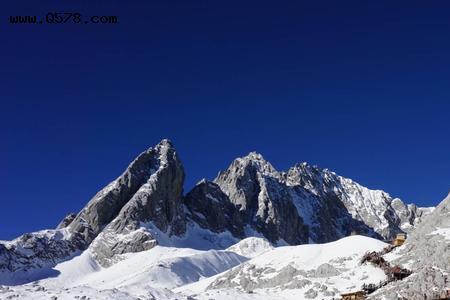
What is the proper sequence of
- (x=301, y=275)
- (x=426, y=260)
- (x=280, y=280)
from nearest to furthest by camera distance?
1. (x=426, y=260)
2. (x=301, y=275)
3. (x=280, y=280)

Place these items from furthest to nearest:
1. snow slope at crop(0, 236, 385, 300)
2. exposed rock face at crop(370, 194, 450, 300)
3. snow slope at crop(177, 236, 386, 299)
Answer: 1. snow slope at crop(177, 236, 386, 299)
2. snow slope at crop(0, 236, 385, 300)
3. exposed rock face at crop(370, 194, 450, 300)

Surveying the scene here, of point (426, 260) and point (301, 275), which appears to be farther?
point (301, 275)

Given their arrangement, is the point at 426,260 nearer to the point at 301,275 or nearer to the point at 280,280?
the point at 301,275

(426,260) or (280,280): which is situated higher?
(280,280)

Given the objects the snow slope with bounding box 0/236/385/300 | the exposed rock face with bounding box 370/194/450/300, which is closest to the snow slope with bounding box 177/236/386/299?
the snow slope with bounding box 0/236/385/300

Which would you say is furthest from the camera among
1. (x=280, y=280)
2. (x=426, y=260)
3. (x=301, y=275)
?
(x=280, y=280)

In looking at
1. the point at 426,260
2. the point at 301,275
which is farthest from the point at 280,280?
the point at 426,260

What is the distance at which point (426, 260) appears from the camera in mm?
125062

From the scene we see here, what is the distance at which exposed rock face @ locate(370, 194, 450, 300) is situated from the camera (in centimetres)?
11219

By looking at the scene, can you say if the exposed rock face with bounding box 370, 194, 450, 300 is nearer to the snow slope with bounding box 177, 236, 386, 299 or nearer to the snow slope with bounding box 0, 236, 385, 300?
the snow slope with bounding box 177, 236, 386, 299

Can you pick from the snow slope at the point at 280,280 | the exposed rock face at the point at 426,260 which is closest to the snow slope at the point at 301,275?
the snow slope at the point at 280,280

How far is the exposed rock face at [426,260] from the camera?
112188mm

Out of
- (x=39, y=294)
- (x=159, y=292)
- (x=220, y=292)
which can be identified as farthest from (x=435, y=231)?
(x=39, y=294)

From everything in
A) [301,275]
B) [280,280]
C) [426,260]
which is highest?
[280,280]
